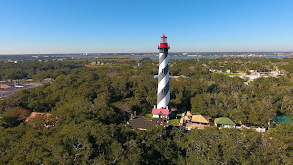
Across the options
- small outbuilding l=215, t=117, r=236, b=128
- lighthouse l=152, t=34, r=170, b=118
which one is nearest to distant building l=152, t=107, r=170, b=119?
lighthouse l=152, t=34, r=170, b=118

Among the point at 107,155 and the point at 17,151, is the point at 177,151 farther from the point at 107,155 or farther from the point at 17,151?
the point at 17,151

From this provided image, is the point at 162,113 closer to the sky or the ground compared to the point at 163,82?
closer to the ground

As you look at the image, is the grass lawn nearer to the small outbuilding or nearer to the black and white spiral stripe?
the black and white spiral stripe

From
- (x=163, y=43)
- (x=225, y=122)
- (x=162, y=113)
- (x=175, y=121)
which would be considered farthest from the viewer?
(x=175, y=121)

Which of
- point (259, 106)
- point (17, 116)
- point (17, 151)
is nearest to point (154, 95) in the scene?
point (259, 106)

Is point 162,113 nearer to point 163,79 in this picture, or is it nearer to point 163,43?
point 163,79

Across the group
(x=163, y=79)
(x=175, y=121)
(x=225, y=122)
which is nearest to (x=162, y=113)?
(x=175, y=121)

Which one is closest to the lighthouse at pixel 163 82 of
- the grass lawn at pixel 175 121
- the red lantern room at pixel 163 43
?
the red lantern room at pixel 163 43

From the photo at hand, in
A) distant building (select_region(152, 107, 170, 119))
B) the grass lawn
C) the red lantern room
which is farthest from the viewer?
the grass lawn
